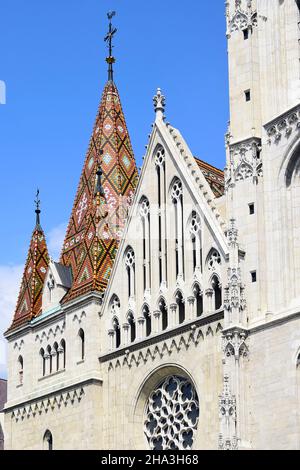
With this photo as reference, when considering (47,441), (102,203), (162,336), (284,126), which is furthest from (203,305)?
(47,441)

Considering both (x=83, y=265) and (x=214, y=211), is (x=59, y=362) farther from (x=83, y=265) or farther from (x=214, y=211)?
(x=214, y=211)

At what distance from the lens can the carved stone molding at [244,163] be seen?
31219mm

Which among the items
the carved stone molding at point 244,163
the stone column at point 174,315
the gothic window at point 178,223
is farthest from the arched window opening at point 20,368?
the carved stone molding at point 244,163

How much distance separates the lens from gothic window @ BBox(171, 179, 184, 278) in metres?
32.4

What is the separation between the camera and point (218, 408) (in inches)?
1167

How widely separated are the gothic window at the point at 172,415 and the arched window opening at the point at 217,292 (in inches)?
83.3

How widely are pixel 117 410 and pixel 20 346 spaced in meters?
5.50

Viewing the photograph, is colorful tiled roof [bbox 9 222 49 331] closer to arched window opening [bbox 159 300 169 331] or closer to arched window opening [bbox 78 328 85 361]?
arched window opening [bbox 78 328 85 361]

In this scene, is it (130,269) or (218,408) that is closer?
(218,408)

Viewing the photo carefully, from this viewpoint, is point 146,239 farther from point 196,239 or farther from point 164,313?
point 164,313

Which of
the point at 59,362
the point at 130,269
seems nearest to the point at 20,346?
the point at 59,362

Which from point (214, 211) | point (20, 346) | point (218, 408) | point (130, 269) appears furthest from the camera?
point (20, 346)

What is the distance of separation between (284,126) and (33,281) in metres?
10.5
